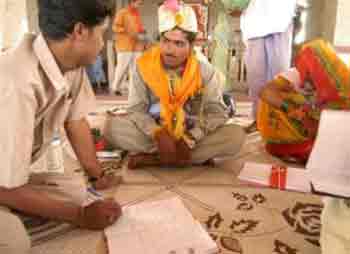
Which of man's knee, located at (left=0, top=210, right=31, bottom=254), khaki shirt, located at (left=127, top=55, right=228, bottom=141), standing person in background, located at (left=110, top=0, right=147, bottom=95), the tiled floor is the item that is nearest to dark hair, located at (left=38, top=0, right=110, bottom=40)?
man's knee, located at (left=0, top=210, right=31, bottom=254)

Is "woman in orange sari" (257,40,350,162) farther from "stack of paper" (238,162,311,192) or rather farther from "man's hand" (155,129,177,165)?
"man's hand" (155,129,177,165)

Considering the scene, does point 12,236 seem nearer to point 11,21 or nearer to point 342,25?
point 11,21

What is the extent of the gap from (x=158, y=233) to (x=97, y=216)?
20 centimetres

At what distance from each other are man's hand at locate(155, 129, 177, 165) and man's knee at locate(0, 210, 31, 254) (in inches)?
31.0

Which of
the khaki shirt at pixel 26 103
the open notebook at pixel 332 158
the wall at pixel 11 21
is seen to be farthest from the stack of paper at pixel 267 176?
the wall at pixel 11 21

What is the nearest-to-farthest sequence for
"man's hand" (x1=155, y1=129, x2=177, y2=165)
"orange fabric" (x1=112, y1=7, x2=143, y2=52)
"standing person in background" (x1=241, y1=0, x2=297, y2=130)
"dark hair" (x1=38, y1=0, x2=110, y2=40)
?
"dark hair" (x1=38, y1=0, x2=110, y2=40)
"man's hand" (x1=155, y1=129, x2=177, y2=165)
"standing person in background" (x1=241, y1=0, x2=297, y2=130)
"orange fabric" (x1=112, y1=7, x2=143, y2=52)

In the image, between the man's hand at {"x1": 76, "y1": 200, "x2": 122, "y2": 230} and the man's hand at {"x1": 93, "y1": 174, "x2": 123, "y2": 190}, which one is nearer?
the man's hand at {"x1": 76, "y1": 200, "x2": 122, "y2": 230}

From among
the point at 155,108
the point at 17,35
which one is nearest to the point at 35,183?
the point at 155,108

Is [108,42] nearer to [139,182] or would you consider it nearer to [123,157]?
[123,157]

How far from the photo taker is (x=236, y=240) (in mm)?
1038

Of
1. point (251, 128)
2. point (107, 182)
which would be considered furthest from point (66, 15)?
point (251, 128)

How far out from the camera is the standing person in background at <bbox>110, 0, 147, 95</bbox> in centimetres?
371

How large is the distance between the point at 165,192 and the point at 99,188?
0.86 feet

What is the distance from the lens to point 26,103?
0.84 m
